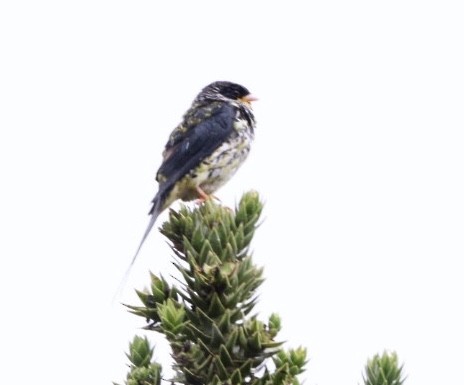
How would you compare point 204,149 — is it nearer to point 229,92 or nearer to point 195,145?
point 195,145

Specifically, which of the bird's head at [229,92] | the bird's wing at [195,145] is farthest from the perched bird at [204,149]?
the bird's head at [229,92]

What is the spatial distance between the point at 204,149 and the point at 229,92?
123 cm

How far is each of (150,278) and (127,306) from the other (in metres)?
0.14

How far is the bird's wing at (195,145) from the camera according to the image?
7.64 m

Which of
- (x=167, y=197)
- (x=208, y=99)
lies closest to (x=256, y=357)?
(x=167, y=197)

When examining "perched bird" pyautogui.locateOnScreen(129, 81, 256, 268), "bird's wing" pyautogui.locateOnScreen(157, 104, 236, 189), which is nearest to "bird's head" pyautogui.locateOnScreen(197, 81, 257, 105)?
"perched bird" pyautogui.locateOnScreen(129, 81, 256, 268)

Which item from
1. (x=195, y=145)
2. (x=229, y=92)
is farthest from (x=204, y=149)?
(x=229, y=92)

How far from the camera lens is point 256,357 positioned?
322 cm

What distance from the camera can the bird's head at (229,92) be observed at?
8992mm

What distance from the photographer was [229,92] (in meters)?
9.05

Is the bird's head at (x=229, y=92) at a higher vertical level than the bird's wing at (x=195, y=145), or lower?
higher

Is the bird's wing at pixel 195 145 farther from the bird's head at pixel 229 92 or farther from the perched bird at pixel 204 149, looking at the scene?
the bird's head at pixel 229 92

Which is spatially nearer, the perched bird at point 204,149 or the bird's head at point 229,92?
the perched bird at point 204,149

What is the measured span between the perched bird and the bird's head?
20 cm
